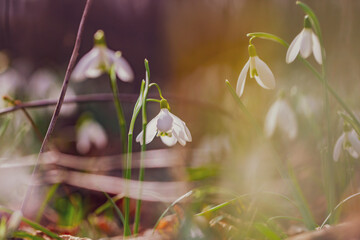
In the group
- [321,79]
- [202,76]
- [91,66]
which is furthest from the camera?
[202,76]

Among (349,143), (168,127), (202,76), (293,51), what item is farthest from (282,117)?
(202,76)

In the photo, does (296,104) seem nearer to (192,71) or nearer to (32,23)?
(192,71)

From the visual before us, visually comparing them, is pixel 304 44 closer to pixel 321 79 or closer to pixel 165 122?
pixel 321 79

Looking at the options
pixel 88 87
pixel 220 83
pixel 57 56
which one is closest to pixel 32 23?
pixel 57 56

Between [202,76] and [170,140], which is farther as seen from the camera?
[202,76]

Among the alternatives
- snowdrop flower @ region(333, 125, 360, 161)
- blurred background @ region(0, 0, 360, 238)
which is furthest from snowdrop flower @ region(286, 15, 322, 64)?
blurred background @ region(0, 0, 360, 238)

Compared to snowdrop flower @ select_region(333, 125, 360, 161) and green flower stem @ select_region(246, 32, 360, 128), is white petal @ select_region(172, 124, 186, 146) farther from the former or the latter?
snowdrop flower @ select_region(333, 125, 360, 161)

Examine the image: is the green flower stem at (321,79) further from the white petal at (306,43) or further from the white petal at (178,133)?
the white petal at (178,133)
